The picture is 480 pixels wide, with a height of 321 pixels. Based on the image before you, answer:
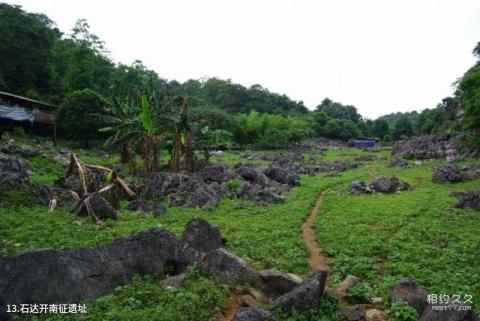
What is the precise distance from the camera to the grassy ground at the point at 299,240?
25.7 ft

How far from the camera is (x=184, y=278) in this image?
29.0ft

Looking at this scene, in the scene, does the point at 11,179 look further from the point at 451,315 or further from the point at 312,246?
the point at 451,315

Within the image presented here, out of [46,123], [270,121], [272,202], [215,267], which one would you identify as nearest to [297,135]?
[270,121]

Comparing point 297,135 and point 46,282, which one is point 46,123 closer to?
point 46,282

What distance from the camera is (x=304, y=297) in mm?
7707

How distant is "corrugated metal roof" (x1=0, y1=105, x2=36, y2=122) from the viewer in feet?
107

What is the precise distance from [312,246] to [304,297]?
5.28 meters

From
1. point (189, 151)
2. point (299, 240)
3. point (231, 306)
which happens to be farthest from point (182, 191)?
point (231, 306)

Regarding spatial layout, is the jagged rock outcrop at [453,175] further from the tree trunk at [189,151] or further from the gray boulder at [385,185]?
the tree trunk at [189,151]

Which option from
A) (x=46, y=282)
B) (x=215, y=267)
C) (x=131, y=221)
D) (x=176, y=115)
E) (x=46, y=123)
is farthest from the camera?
(x=46, y=123)

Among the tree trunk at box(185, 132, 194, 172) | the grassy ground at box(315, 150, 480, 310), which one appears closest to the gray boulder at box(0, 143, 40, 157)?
the tree trunk at box(185, 132, 194, 172)

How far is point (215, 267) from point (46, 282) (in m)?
3.59

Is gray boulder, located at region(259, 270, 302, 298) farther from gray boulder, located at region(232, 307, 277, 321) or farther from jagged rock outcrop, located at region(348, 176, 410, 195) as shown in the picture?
jagged rock outcrop, located at region(348, 176, 410, 195)

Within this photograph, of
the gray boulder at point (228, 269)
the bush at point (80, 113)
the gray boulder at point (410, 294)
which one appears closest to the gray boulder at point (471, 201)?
the gray boulder at point (410, 294)
